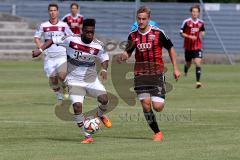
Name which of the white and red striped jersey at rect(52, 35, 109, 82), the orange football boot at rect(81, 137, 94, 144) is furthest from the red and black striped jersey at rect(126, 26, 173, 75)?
the orange football boot at rect(81, 137, 94, 144)

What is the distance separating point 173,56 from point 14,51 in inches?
1079

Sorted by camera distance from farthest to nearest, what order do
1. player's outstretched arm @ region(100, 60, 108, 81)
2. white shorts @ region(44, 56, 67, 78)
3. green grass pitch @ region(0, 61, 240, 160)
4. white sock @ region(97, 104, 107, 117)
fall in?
white shorts @ region(44, 56, 67, 78) → white sock @ region(97, 104, 107, 117) → player's outstretched arm @ region(100, 60, 108, 81) → green grass pitch @ region(0, 61, 240, 160)

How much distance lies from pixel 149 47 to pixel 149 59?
0.81ft

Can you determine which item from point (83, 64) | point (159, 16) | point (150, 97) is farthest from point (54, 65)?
point (159, 16)

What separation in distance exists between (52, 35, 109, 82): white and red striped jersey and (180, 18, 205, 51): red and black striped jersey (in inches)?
591

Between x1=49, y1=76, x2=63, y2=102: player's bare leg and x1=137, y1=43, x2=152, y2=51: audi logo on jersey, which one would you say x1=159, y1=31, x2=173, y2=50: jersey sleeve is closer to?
x1=137, y1=43, x2=152, y2=51: audi logo on jersey

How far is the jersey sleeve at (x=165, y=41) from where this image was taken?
1488cm

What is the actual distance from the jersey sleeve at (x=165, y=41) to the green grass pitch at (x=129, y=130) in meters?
1.62

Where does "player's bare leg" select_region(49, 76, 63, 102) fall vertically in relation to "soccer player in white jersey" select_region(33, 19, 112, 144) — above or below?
below

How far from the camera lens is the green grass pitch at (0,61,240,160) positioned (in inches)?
496

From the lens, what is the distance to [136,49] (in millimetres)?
15078

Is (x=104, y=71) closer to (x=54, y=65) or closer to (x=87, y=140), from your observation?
(x=87, y=140)

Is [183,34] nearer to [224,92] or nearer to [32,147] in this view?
[224,92]

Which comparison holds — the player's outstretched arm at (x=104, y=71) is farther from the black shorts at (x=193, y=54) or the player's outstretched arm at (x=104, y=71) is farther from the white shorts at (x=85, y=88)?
the black shorts at (x=193, y=54)
